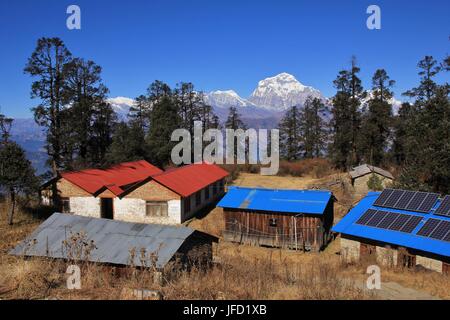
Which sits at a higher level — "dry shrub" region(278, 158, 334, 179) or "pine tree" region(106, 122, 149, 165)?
"pine tree" region(106, 122, 149, 165)

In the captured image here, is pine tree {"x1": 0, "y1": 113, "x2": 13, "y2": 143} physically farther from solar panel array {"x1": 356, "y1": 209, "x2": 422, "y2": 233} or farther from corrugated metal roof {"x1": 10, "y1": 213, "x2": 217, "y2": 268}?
solar panel array {"x1": 356, "y1": 209, "x2": 422, "y2": 233}

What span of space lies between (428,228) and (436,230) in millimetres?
399

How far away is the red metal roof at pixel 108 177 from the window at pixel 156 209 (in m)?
2.86

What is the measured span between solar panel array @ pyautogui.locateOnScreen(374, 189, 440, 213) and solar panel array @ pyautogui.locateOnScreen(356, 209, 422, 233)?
27.6 inches

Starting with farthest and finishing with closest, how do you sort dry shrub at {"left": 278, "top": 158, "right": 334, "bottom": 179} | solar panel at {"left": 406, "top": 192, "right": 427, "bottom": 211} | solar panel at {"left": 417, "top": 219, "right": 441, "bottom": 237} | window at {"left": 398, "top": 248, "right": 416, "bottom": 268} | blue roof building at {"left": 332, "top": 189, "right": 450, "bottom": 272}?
dry shrub at {"left": 278, "top": 158, "right": 334, "bottom": 179} < solar panel at {"left": 406, "top": 192, "right": 427, "bottom": 211} < solar panel at {"left": 417, "top": 219, "right": 441, "bottom": 237} < window at {"left": 398, "top": 248, "right": 416, "bottom": 268} < blue roof building at {"left": 332, "top": 189, "right": 450, "bottom": 272}

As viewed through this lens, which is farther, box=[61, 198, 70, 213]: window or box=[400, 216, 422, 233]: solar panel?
box=[61, 198, 70, 213]: window

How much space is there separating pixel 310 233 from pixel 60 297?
19238 mm

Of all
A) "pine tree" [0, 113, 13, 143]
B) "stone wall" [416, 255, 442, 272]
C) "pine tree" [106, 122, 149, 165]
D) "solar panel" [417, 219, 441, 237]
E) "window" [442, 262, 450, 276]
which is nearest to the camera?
"window" [442, 262, 450, 276]

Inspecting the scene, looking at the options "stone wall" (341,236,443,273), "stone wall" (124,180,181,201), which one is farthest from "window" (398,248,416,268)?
"stone wall" (124,180,181,201)

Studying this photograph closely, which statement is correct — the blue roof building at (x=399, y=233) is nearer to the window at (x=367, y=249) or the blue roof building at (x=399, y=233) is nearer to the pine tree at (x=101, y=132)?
the window at (x=367, y=249)

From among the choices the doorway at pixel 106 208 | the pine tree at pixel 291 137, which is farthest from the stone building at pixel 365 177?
the pine tree at pixel 291 137

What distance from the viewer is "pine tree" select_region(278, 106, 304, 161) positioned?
6331cm

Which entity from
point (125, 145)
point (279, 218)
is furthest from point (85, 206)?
point (279, 218)

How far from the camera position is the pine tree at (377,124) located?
1631 inches
